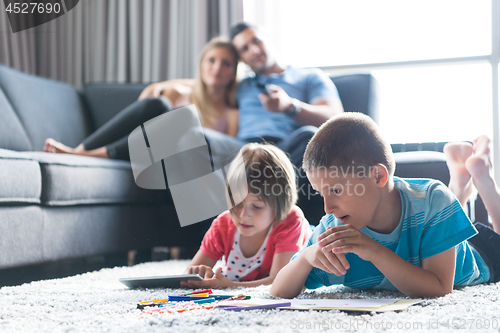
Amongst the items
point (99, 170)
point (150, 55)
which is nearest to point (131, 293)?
point (99, 170)

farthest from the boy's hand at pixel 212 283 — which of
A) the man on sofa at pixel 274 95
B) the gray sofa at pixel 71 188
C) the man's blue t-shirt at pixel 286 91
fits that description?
the man's blue t-shirt at pixel 286 91

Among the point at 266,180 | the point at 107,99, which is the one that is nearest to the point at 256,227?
the point at 266,180

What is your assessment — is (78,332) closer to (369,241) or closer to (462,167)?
(369,241)

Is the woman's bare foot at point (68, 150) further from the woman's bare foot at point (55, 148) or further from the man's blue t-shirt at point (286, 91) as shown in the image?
the man's blue t-shirt at point (286, 91)

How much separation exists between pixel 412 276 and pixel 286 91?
4.16ft

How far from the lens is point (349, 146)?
728 mm

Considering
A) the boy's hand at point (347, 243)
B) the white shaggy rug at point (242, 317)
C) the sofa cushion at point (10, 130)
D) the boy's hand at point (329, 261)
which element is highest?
the sofa cushion at point (10, 130)

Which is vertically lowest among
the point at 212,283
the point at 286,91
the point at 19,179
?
the point at 212,283

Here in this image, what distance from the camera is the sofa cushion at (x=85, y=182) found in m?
1.23

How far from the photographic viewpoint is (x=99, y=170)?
1413 millimetres

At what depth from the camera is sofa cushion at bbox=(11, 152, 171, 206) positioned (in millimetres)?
1228

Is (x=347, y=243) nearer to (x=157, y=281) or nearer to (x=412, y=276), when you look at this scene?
(x=412, y=276)

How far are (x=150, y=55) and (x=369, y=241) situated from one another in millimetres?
2443

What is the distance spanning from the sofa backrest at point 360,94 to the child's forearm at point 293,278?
1156mm
